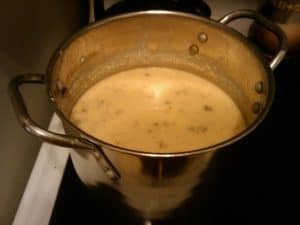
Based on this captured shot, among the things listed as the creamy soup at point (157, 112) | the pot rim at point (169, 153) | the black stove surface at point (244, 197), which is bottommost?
the black stove surface at point (244, 197)

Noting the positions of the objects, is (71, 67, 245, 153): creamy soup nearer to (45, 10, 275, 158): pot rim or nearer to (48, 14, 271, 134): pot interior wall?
(48, 14, 271, 134): pot interior wall

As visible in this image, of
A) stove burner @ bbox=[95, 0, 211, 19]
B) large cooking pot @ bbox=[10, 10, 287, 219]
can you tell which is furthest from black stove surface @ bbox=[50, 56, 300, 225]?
stove burner @ bbox=[95, 0, 211, 19]

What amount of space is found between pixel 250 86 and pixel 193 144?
12 cm

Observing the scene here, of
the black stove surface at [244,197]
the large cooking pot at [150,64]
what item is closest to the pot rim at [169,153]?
the large cooking pot at [150,64]

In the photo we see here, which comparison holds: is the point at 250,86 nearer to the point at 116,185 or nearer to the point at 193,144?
the point at 193,144

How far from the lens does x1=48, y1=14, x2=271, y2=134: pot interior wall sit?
1.94 feet

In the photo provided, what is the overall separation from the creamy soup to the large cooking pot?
0.06 ft

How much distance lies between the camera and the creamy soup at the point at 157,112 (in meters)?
0.62

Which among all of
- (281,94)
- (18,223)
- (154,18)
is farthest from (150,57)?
(18,223)

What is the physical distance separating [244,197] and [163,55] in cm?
28

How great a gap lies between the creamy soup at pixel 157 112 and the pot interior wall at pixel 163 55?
0.02 metres

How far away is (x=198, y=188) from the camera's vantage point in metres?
0.50

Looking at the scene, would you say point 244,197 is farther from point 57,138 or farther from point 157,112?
point 57,138

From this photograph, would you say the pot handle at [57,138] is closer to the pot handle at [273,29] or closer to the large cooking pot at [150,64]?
the large cooking pot at [150,64]
